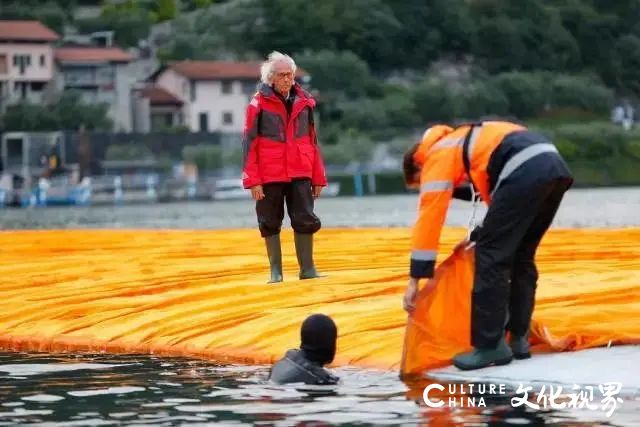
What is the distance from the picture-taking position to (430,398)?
8.78 metres

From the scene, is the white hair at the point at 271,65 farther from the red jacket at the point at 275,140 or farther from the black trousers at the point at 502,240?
the black trousers at the point at 502,240

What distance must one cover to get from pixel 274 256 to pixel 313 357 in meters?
3.06

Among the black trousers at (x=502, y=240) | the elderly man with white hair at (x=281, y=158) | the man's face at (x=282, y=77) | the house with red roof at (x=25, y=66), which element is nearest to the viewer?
the black trousers at (x=502, y=240)

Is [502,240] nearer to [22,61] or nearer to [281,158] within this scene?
[281,158]

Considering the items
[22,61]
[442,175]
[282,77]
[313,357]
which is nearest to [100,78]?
[22,61]

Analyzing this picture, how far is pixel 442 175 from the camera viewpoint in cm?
891

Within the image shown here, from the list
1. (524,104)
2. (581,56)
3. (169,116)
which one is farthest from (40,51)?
(581,56)

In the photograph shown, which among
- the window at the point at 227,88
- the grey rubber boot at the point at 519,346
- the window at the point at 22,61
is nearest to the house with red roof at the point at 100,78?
the window at the point at 22,61

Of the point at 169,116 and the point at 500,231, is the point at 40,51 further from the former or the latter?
the point at 500,231

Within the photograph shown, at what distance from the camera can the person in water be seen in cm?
934

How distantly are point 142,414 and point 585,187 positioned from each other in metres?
93.4

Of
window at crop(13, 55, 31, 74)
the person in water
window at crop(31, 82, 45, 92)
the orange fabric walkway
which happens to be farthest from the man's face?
window at crop(13, 55, 31, 74)

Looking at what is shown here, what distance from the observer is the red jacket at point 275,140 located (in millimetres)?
12172

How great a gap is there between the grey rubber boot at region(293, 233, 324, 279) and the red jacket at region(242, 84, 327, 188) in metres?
0.41
